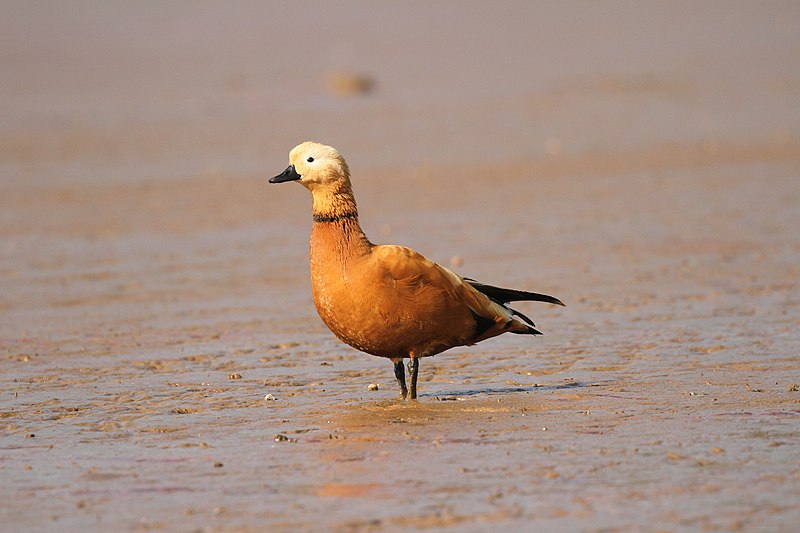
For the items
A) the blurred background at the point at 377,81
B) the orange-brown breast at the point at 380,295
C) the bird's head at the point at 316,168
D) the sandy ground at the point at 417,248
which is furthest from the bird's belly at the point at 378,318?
the blurred background at the point at 377,81

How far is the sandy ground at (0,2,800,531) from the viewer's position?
552cm

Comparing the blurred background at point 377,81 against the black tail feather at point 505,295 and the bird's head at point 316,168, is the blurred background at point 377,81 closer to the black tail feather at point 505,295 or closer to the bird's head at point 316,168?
the black tail feather at point 505,295

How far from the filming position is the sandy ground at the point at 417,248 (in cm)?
552

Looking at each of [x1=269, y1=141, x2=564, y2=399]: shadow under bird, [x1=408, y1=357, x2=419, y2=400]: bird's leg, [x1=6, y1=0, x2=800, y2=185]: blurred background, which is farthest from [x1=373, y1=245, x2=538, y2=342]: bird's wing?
[x1=6, y1=0, x2=800, y2=185]: blurred background

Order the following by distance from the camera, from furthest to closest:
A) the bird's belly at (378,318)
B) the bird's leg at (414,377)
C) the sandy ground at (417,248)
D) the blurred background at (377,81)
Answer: the blurred background at (377,81) < the bird's leg at (414,377) < the bird's belly at (378,318) < the sandy ground at (417,248)

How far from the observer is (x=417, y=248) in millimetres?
12438

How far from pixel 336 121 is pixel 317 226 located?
13671 millimetres

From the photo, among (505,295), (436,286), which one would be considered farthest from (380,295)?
(505,295)

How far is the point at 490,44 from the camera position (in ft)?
89.0

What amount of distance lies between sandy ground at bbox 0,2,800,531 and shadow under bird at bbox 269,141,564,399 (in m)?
0.36

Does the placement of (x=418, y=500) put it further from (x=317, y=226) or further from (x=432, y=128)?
(x=432, y=128)

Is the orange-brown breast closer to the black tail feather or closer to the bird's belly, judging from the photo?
the bird's belly

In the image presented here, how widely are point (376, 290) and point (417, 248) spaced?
5484 millimetres

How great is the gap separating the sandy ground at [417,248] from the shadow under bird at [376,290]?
356mm
